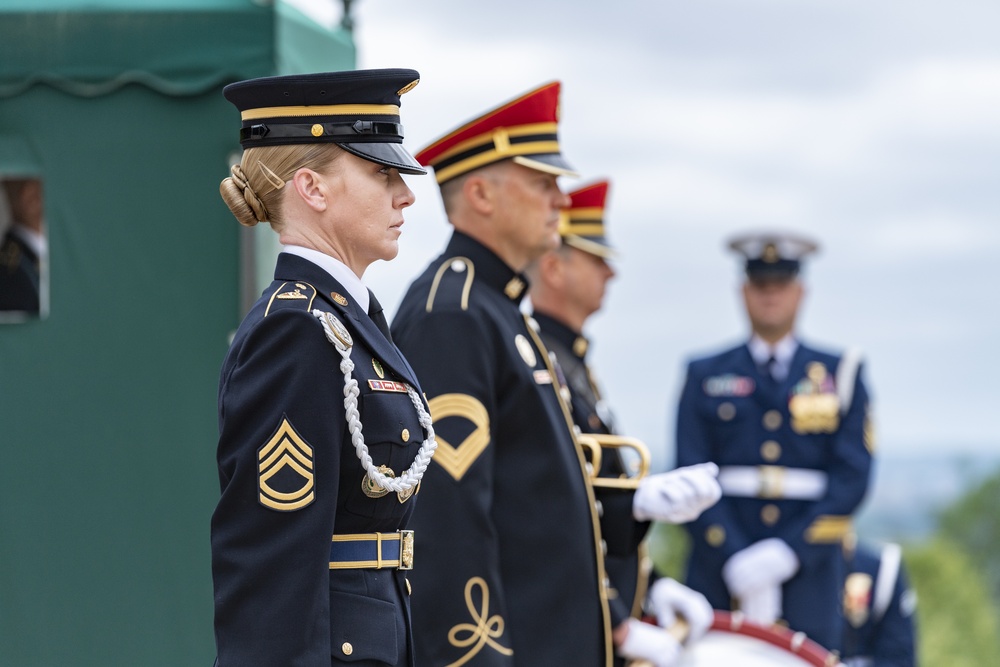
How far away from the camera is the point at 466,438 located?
142 inches

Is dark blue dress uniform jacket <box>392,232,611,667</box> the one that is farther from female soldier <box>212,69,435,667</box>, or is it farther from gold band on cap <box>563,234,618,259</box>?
gold band on cap <box>563,234,618,259</box>

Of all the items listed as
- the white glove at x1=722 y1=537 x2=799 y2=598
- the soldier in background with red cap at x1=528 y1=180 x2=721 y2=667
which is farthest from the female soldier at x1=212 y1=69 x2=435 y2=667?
the white glove at x1=722 y1=537 x2=799 y2=598

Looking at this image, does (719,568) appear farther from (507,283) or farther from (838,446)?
(507,283)

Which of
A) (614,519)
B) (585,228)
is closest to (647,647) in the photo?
(614,519)

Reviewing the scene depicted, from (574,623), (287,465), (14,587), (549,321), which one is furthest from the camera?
(549,321)

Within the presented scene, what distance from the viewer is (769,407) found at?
725 centimetres

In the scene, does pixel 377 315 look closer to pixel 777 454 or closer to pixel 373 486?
pixel 373 486

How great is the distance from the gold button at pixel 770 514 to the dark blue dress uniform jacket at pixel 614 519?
2164mm

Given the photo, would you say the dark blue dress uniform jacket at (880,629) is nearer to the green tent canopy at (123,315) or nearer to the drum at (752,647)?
the drum at (752,647)

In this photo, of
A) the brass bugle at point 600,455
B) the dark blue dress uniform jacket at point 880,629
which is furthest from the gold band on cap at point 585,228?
the dark blue dress uniform jacket at point 880,629

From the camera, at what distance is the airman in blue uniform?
6973mm

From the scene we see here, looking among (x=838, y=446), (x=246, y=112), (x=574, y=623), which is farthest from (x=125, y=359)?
(x=838, y=446)

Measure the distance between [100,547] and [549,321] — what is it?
184 centimetres

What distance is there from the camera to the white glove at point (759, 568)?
689 cm
